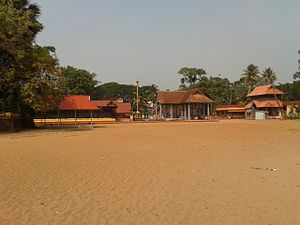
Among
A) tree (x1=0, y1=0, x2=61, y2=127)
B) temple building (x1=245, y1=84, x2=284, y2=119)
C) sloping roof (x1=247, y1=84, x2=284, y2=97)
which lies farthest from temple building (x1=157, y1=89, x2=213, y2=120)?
tree (x1=0, y1=0, x2=61, y2=127)

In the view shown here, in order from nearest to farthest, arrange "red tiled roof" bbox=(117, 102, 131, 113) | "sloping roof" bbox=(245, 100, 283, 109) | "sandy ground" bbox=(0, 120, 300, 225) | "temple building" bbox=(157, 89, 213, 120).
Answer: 1. "sandy ground" bbox=(0, 120, 300, 225)
2. "temple building" bbox=(157, 89, 213, 120)
3. "sloping roof" bbox=(245, 100, 283, 109)
4. "red tiled roof" bbox=(117, 102, 131, 113)

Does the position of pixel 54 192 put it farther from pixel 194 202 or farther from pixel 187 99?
pixel 187 99

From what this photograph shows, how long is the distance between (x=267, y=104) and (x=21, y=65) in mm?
56023

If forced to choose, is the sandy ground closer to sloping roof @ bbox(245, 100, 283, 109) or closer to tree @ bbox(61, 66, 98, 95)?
sloping roof @ bbox(245, 100, 283, 109)

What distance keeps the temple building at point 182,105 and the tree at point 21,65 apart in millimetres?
36608

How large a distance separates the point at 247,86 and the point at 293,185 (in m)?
95.8

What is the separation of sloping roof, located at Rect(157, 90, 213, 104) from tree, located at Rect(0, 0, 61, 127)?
117ft

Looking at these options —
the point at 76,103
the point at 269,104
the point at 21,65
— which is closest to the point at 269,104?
the point at 269,104

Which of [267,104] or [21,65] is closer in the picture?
[21,65]

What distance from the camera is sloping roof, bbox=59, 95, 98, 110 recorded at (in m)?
53.0

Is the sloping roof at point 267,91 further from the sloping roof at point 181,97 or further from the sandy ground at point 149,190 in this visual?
the sandy ground at point 149,190

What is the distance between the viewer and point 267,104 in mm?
73562

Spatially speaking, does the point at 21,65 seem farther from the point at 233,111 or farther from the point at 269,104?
the point at 233,111

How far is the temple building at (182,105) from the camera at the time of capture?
216 ft
